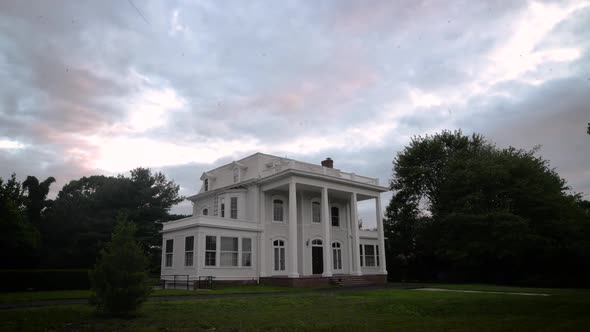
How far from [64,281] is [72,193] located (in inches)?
982

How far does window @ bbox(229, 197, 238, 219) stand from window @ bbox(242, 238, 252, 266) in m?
2.43

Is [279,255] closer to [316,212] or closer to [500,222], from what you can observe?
[316,212]

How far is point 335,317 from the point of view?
10.9 m

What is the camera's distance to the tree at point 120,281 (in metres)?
11.0

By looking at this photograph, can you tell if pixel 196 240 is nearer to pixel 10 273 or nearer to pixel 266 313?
pixel 10 273

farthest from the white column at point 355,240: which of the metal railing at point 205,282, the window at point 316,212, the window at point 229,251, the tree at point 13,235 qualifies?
the tree at point 13,235

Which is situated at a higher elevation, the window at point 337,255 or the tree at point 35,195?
the tree at point 35,195

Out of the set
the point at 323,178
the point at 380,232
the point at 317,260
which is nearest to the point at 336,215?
the point at 380,232

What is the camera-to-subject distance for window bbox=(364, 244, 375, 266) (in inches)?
1368

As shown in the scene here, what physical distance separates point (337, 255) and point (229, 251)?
354 inches

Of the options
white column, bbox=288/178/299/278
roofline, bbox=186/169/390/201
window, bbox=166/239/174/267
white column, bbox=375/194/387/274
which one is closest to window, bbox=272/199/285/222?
roofline, bbox=186/169/390/201

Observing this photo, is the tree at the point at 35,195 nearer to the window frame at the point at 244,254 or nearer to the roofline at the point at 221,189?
the roofline at the point at 221,189

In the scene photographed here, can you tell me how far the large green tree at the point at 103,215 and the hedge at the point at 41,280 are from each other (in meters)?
13.7

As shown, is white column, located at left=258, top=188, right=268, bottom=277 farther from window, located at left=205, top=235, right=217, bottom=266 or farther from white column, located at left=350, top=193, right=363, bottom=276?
white column, located at left=350, top=193, right=363, bottom=276
